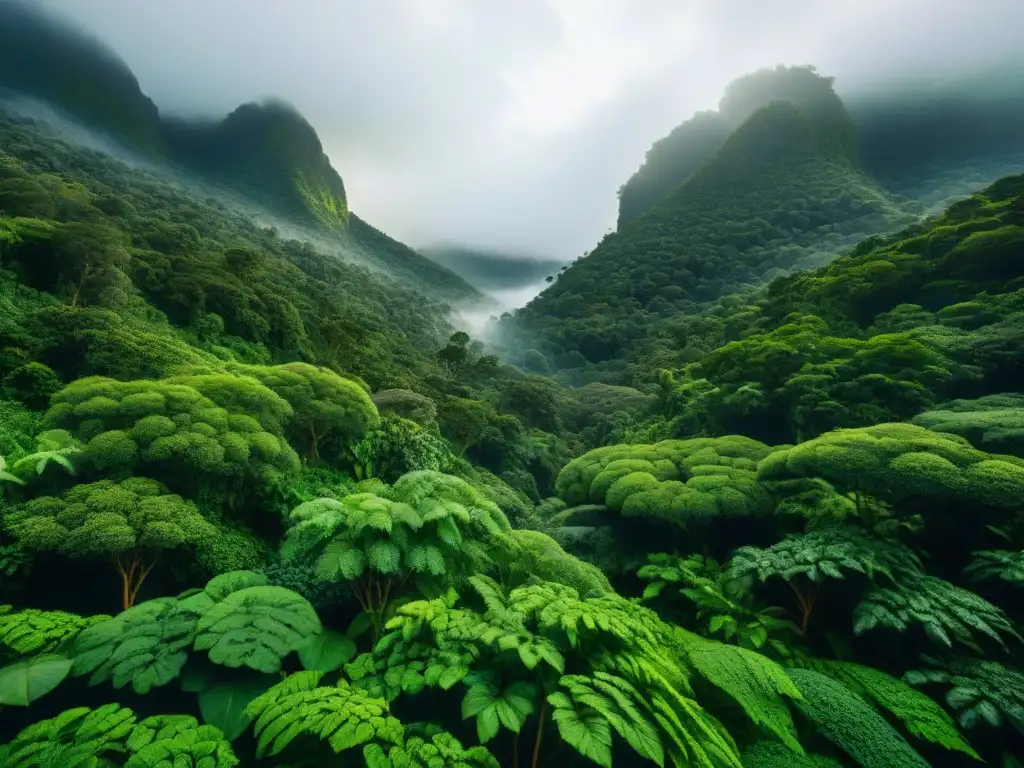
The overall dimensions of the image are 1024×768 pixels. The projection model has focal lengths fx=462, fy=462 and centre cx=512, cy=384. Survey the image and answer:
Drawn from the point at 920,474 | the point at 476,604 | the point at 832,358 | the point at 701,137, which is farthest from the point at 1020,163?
the point at 476,604

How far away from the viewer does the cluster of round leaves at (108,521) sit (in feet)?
16.3

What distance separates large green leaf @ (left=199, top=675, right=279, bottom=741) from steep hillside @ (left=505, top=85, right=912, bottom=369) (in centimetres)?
5209

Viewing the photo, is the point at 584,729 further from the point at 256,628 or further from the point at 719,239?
the point at 719,239

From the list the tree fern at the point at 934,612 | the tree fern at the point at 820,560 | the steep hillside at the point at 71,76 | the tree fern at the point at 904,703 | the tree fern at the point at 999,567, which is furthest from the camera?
the steep hillside at the point at 71,76

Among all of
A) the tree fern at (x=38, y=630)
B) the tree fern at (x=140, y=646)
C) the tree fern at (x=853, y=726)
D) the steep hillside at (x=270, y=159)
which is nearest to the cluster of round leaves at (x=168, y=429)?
the tree fern at (x=38, y=630)

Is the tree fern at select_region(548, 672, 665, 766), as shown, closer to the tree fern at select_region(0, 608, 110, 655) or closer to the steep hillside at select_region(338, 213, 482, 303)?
the tree fern at select_region(0, 608, 110, 655)

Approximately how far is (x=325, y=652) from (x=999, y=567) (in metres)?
7.37

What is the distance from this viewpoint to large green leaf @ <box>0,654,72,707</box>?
9.94ft

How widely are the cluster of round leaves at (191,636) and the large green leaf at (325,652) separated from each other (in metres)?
0.07

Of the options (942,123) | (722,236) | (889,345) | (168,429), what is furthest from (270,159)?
(942,123)

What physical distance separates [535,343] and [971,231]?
159 ft

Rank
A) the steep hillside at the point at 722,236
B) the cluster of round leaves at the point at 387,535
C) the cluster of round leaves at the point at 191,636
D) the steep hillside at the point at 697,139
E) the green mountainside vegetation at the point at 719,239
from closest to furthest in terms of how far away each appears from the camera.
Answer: the cluster of round leaves at the point at 191,636
the cluster of round leaves at the point at 387,535
the green mountainside vegetation at the point at 719,239
the steep hillside at the point at 722,236
the steep hillside at the point at 697,139

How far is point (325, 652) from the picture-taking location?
3912 mm

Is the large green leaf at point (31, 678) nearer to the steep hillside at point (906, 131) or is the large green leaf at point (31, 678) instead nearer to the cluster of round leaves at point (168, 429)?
the cluster of round leaves at point (168, 429)
